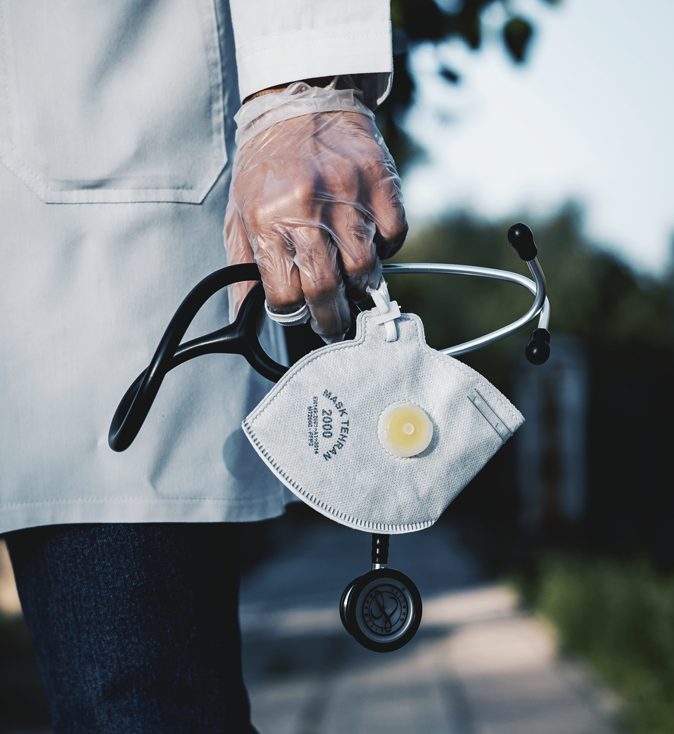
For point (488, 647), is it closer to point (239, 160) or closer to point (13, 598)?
point (13, 598)

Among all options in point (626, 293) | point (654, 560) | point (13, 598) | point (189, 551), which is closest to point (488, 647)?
point (654, 560)

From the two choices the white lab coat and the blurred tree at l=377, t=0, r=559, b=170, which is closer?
the white lab coat

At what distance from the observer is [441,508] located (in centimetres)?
100

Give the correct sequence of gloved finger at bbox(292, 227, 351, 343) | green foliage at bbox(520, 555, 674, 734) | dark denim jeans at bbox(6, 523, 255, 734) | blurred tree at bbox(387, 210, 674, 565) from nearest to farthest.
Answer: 1. gloved finger at bbox(292, 227, 351, 343)
2. dark denim jeans at bbox(6, 523, 255, 734)
3. green foliage at bbox(520, 555, 674, 734)
4. blurred tree at bbox(387, 210, 674, 565)

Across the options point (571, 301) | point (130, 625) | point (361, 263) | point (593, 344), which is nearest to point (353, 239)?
point (361, 263)

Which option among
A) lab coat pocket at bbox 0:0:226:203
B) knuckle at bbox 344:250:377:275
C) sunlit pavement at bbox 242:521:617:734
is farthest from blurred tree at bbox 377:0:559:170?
sunlit pavement at bbox 242:521:617:734

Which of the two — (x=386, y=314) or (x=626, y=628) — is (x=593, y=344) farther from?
(x=386, y=314)

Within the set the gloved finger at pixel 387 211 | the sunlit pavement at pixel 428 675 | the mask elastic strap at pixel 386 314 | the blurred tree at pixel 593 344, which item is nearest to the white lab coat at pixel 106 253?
the gloved finger at pixel 387 211

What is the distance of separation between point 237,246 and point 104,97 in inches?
8.6

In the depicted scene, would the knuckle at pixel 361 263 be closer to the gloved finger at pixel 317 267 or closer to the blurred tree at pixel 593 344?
the gloved finger at pixel 317 267

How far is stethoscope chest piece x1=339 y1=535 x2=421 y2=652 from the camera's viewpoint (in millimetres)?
978

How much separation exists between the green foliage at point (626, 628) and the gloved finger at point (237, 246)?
3.46 meters

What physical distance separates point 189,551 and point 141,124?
462 millimetres

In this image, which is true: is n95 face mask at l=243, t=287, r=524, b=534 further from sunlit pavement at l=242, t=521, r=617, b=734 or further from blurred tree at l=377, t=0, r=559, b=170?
sunlit pavement at l=242, t=521, r=617, b=734
